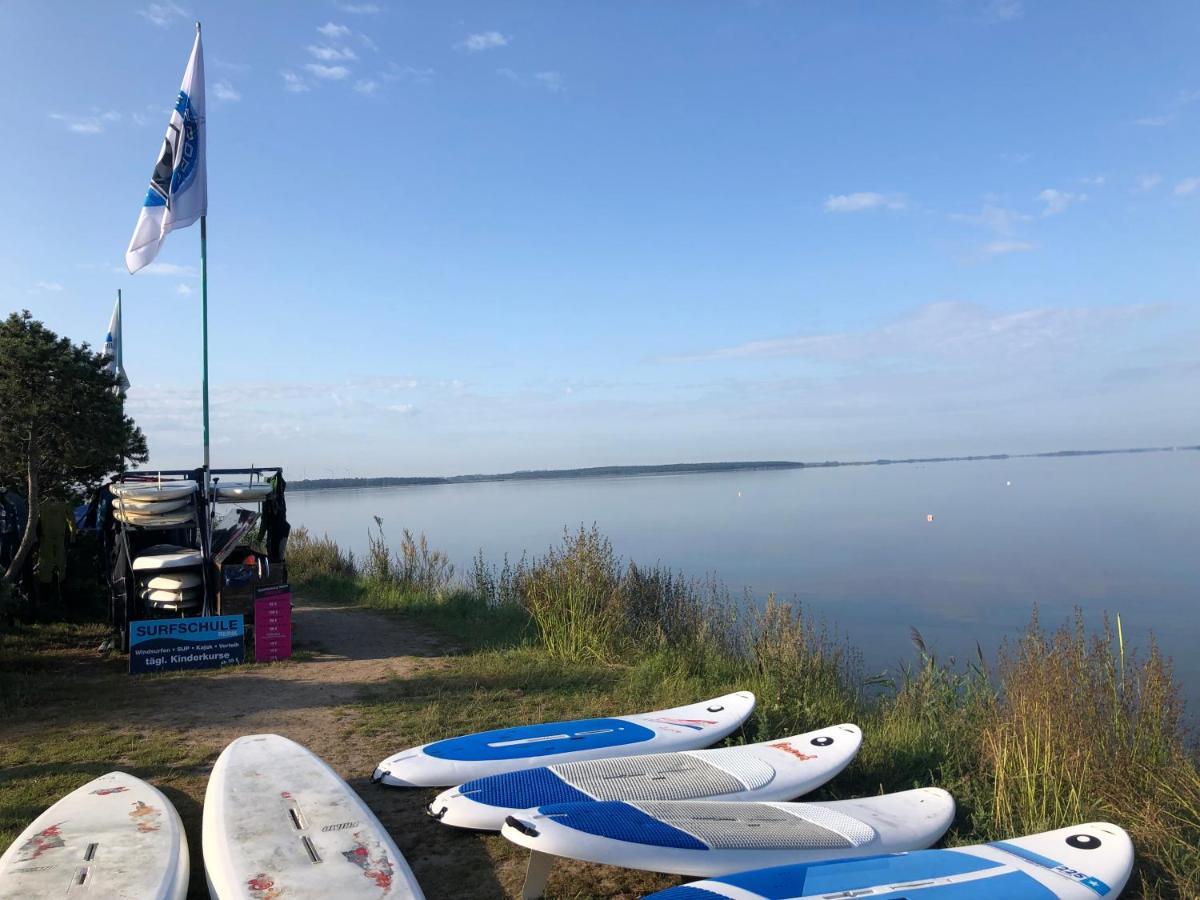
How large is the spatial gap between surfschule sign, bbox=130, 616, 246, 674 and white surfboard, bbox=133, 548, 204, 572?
1.71ft

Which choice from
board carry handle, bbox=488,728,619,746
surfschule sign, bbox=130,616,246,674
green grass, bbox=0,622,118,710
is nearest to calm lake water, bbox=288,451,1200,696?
board carry handle, bbox=488,728,619,746

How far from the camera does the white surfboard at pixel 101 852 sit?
305 centimetres

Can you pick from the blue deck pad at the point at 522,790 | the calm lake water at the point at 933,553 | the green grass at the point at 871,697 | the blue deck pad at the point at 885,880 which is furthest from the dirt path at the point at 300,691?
the calm lake water at the point at 933,553

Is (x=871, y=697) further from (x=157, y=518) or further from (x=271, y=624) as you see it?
(x=157, y=518)

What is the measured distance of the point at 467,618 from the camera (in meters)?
9.69

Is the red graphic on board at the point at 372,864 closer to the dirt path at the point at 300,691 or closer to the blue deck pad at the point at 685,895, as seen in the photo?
the blue deck pad at the point at 685,895

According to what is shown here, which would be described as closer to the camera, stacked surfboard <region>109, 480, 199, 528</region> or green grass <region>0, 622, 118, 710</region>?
green grass <region>0, 622, 118, 710</region>

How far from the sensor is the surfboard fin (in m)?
3.19

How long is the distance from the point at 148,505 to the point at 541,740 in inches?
186

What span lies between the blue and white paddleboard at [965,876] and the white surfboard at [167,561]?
588 cm

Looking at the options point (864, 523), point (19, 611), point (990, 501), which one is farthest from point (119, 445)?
point (990, 501)

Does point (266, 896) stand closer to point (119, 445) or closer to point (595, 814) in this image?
point (595, 814)

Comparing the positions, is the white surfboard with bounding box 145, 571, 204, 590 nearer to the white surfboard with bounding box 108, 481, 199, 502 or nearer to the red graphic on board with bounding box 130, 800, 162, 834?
the white surfboard with bounding box 108, 481, 199, 502

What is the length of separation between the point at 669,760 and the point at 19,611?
7.39 meters
